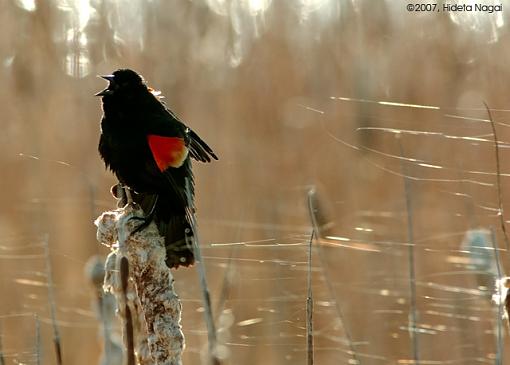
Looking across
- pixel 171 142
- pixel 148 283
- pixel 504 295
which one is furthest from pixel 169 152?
pixel 504 295

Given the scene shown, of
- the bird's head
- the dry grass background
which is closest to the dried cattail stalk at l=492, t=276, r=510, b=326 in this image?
the bird's head

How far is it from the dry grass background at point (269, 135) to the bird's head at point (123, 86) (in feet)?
2.19

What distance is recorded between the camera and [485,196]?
2.81m

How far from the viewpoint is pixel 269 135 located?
144 inches

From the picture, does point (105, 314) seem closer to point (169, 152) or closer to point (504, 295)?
point (169, 152)

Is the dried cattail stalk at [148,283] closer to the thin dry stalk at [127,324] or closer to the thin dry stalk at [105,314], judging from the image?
the thin dry stalk at [127,324]

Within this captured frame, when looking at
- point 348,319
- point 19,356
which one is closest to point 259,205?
point 348,319

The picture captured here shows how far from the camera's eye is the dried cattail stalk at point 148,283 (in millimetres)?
1181

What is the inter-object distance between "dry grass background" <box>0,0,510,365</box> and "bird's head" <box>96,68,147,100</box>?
667 mm

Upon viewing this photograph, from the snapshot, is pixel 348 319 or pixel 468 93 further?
pixel 468 93

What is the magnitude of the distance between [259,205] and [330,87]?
2.74 feet

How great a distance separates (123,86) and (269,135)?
4.94ft

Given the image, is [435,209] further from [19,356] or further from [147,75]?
[19,356]

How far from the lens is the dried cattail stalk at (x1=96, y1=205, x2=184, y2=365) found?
118 centimetres
